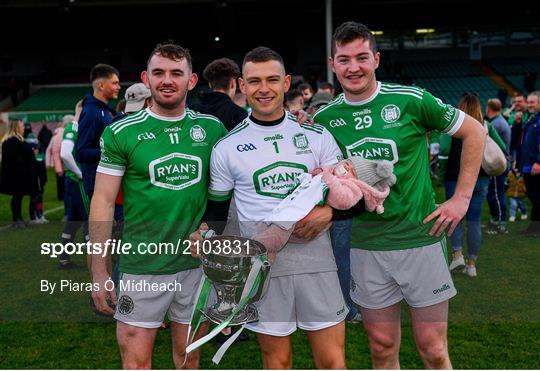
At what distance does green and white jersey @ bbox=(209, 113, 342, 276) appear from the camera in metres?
2.55

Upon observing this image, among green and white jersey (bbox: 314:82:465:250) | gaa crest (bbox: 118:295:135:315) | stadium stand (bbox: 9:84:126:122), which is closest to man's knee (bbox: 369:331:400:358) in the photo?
green and white jersey (bbox: 314:82:465:250)

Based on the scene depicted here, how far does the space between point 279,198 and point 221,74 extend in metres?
1.85

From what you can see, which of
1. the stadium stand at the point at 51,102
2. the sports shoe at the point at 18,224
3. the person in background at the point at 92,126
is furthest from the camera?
the stadium stand at the point at 51,102

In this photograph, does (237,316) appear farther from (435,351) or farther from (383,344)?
(435,351)

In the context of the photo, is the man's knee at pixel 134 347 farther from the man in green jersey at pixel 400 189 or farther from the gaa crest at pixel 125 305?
the man in green jersey at pixel 400 189

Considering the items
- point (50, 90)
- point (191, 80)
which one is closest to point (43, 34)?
point (50, 90)

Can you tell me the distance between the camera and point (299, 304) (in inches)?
103

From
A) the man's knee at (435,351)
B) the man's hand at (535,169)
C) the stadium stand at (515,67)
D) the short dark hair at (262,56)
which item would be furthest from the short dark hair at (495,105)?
the stadium stand at (515,67)

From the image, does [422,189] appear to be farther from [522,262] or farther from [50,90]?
[50,90]

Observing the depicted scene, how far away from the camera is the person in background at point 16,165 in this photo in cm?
887

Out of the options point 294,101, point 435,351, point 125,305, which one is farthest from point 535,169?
point 125,305

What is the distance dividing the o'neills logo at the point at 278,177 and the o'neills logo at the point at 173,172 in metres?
0.35

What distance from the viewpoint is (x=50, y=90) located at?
30453mm

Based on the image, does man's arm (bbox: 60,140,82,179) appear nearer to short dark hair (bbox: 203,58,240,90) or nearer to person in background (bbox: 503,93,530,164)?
short dark hair (bbox: 203,58,240,90)
